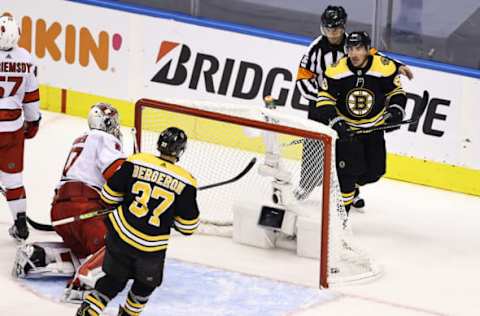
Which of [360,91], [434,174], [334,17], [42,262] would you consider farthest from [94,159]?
[434,174]

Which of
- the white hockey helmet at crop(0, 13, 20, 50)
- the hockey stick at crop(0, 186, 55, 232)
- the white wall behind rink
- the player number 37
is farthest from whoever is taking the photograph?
the white wall behind rink

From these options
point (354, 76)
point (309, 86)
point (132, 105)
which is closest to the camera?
point (354, 76)

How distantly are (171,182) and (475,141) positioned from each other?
2.96 metres

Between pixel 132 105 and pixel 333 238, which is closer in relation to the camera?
pixel 333 238

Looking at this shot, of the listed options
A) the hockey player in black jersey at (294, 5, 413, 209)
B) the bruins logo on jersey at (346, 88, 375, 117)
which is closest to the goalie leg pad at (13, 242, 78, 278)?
the hockey player in black jersey at (294, 5, 413, 209)

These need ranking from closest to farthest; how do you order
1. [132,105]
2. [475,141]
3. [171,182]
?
[171,182]
[475,141]
[132,105]

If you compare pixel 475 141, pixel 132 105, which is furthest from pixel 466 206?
pixel 132 105

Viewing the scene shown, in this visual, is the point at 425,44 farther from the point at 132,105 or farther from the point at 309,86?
the point at 132,105

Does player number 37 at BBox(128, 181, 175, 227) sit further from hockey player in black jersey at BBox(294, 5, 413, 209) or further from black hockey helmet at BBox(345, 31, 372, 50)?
black hockey helmet at BBox(345, 31, 372, 50)

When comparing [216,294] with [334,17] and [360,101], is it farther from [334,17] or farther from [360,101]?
[334,17]

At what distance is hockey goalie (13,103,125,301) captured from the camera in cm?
681

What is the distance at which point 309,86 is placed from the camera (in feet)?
25.8

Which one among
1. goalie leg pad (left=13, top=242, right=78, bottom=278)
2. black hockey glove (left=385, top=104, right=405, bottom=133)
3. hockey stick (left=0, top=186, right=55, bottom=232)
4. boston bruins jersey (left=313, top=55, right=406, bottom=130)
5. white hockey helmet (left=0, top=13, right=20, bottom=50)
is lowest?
goalie leg pad (left=13, top=242, right=78, bottom=278)

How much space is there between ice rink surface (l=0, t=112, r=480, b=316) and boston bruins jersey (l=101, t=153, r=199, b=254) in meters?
0.71
